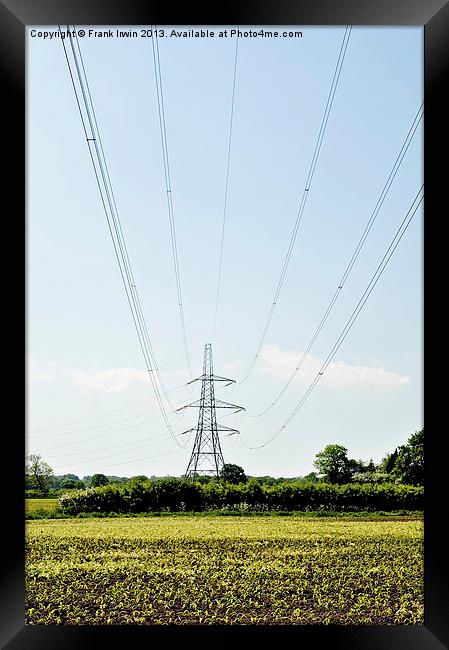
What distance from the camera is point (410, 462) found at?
37.3 feet

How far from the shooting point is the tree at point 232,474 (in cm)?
1106

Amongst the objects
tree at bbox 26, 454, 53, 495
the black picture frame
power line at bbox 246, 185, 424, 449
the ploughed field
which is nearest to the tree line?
tree at bbox 26, 454, 53, 495

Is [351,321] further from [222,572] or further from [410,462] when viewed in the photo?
[222,572]

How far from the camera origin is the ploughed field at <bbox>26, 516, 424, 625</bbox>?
4441mm

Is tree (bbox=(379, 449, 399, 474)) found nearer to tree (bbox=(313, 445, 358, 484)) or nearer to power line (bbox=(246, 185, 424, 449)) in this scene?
tree (bbox=(313, 445, 358, 484))

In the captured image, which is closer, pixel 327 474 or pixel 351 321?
pixel 351 321

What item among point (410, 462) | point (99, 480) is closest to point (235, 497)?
point (99, 480)

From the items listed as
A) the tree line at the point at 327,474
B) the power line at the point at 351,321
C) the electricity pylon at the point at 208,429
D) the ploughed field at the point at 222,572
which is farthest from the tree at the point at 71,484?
the power line at the point at 351,321

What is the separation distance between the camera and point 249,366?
500 inches

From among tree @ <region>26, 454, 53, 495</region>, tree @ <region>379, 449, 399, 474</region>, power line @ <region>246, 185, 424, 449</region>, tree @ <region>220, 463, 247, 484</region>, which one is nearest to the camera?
tree @ <region>220, 463, 247, 484</region>

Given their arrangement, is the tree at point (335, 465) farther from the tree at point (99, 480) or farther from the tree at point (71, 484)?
the tree at point (71, 484)

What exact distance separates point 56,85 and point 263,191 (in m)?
4.30

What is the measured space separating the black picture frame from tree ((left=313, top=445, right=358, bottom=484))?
10.3 metres
